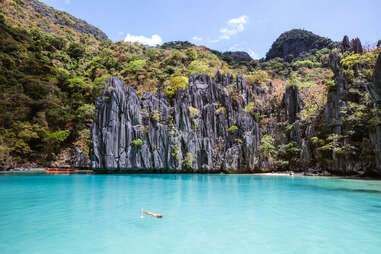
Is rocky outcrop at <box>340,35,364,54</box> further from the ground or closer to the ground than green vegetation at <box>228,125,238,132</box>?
further from the ground

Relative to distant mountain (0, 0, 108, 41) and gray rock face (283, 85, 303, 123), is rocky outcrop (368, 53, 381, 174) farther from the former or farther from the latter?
distant mountain (0, 0, 108, 41)

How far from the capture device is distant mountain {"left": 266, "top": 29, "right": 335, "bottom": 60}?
57.9 metres

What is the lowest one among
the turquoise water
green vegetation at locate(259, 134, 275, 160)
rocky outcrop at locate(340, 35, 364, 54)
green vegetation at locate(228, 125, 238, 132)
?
the turquoise water

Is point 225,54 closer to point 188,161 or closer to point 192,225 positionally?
point 188,161

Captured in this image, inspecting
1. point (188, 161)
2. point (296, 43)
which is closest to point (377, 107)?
point (188, 161)

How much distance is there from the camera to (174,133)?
26953mm

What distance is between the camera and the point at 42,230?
6051 mm

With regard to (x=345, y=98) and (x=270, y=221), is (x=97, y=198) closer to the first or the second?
(x=270, y=221)

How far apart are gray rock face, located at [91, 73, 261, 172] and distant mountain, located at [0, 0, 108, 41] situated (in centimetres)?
3227

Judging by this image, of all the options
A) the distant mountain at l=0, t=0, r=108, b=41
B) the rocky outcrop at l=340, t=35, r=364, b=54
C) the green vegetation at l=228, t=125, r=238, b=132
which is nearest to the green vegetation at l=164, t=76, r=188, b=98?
the green vegetation at l=228, t=125, r=238, b=132

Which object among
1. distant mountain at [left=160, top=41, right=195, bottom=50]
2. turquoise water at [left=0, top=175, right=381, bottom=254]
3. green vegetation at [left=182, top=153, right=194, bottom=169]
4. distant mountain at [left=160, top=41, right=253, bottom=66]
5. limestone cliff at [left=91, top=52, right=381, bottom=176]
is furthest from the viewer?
distant mountain at [left=160, top=41, right=195, bottom=50]

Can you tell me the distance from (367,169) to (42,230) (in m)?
24.2

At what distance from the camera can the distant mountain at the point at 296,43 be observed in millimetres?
57906

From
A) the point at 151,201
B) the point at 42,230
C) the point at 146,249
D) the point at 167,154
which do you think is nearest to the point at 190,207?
the point at 151,201
